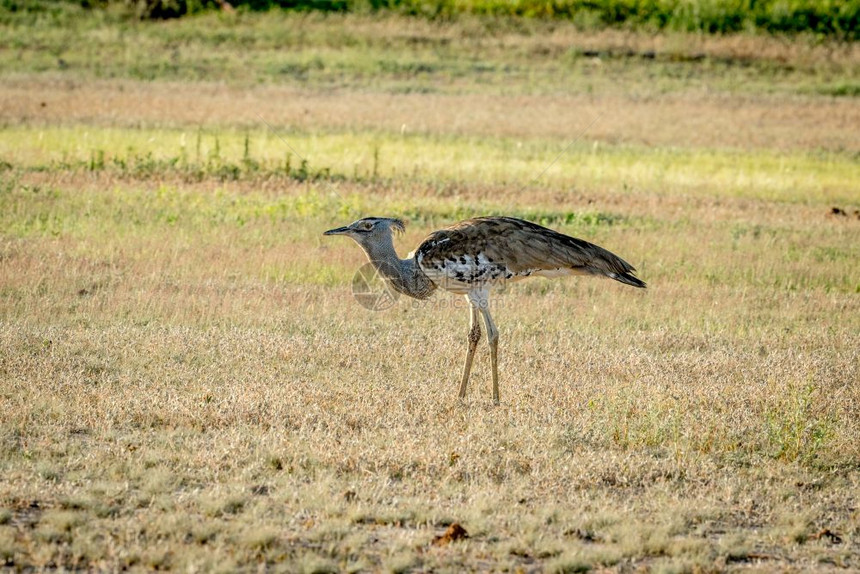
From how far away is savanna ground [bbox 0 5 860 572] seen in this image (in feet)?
18.1

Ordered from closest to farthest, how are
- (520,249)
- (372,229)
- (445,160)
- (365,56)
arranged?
(520,249), (372,229), (445,160), (365,56)

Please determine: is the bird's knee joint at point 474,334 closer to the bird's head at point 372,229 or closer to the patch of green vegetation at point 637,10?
the bird's head at point 372,229

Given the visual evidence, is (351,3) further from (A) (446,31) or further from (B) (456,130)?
(B) (456,130)

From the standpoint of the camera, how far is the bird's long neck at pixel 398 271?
8.20m

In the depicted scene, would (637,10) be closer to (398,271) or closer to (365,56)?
(365,56)

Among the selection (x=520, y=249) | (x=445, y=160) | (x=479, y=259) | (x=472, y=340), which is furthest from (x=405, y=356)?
(x=445, y=160)

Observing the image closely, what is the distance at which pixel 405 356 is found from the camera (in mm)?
8836

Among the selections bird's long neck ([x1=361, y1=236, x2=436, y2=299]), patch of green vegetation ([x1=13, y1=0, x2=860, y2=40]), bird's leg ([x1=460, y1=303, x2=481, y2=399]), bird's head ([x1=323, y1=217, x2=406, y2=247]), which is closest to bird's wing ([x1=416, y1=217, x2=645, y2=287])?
bird's long neck ([x1=361, y1=236, x2=436, y2=299])

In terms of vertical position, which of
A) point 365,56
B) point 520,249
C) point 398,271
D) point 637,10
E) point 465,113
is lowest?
point 465,113

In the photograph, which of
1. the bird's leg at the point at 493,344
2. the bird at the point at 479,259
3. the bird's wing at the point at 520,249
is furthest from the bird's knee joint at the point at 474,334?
the bird's wing at the point at 520,249

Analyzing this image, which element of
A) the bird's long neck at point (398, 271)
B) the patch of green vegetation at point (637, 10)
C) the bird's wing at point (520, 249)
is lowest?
the bird's long neck at point (398, 271)

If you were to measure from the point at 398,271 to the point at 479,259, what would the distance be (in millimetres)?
623

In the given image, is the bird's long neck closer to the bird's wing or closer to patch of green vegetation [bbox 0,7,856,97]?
the bird's wing

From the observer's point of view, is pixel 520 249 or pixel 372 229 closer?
pixel 520 249
